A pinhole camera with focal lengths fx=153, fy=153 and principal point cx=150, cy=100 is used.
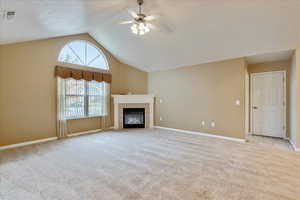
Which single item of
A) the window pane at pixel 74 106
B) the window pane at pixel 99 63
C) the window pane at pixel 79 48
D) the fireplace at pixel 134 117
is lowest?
the fireplace at pixel 134 117

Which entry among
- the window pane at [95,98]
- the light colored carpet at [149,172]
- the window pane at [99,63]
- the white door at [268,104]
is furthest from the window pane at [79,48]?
the white door at [268,104]

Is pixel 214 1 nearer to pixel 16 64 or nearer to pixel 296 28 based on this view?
pixel 296 28

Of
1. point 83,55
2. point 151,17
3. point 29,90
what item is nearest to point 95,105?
point 83,55

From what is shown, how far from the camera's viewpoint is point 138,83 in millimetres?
6605

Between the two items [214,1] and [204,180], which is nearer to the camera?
[204,180]

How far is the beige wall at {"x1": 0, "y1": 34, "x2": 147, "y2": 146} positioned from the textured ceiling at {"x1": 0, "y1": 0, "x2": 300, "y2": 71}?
48cm

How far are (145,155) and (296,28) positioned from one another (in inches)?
153

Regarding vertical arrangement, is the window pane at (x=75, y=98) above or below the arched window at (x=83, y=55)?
below

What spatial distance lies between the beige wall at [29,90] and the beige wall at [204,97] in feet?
10.9

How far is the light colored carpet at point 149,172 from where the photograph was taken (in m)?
1.93

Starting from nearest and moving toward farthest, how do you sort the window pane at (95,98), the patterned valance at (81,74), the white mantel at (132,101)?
the patterned valance at (81,74)
the window pane at (95,98)
the white mantel at (132,101)

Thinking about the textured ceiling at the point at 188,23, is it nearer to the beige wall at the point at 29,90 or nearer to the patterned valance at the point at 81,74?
the beige wall at the point at 29,90

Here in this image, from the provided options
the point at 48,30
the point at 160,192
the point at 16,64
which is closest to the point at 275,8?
the point at 160,192

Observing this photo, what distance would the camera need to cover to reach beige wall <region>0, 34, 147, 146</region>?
11.7ft
